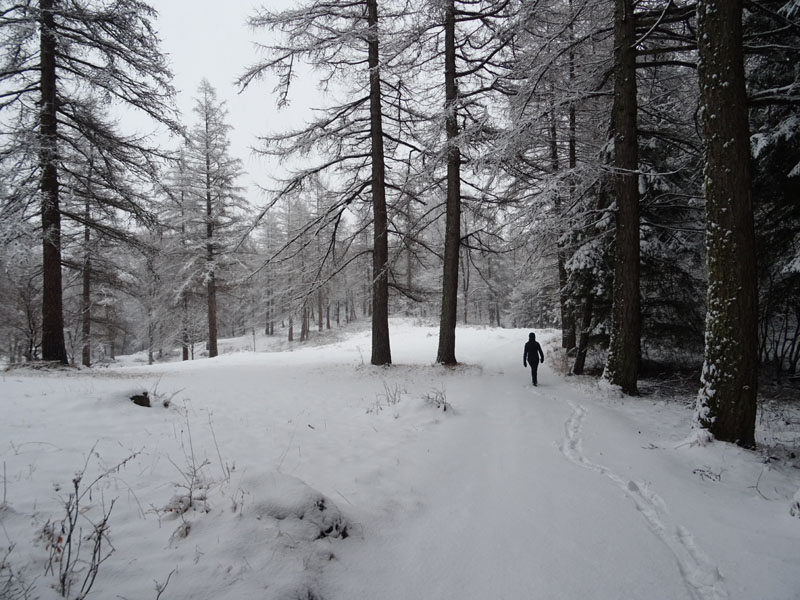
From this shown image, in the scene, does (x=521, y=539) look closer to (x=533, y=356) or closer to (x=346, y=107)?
(x=533, y=356)

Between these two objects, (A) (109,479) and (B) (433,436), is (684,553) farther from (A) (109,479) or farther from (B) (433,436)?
(A) (109,479)

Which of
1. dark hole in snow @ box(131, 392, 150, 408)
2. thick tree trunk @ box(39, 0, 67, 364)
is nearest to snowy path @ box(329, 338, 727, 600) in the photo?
dark hole in snow @ box(131, 392, 150, 408)

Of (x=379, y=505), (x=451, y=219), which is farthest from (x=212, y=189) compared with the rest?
(x=379, y=505)

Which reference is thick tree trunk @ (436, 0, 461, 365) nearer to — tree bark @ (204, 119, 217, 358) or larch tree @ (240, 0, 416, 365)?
larch tree @ (240, 0, 416, 365)

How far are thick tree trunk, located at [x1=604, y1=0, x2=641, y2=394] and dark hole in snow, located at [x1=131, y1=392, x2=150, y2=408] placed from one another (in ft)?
31.3

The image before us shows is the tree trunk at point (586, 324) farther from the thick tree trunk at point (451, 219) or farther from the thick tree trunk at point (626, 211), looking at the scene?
the thick tree trunk at point (451, 219)

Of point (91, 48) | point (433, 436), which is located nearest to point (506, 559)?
point (433, 436)

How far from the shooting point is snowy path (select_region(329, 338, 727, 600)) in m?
2.48

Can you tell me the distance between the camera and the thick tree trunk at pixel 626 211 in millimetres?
8008

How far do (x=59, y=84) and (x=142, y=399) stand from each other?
34.9 ft

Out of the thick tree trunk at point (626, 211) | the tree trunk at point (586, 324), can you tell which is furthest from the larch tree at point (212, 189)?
the thick tree trunk at point (626, 211)

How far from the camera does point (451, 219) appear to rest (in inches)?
436

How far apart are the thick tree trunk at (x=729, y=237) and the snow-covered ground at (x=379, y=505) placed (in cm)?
62

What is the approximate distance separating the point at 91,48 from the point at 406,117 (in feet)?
30.0
